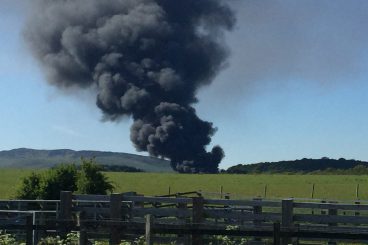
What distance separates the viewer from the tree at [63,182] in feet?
97.3

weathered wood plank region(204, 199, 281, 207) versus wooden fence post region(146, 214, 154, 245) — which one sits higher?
weathered wood plank region(204, 199, 281, 207)

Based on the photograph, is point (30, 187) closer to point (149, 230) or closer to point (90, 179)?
point (90, 179)

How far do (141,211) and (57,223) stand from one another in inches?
177

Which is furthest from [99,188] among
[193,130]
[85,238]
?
[193,130]

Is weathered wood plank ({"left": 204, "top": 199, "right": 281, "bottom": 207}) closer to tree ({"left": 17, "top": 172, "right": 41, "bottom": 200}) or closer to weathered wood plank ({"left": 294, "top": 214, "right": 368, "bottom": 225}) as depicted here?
weathered wood plank ({"left": 294, "top": 214, "right": 368, "bottom": 225})

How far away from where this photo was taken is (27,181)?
30.3 m

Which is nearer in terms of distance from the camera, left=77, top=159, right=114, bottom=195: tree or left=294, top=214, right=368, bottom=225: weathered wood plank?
left=294, top=214, right=368, bottom=225: weathered wood plank

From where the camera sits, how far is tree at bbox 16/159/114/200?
1168 inches

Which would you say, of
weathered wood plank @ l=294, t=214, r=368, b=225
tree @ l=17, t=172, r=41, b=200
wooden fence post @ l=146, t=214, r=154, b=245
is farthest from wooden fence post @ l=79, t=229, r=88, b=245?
tree @ l=17, t=172, r=41, b=200

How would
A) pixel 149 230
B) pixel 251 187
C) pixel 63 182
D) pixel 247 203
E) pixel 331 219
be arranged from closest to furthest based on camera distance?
pixel 149 230 → pixel 331 219 → pixel 247 203 → pixel 63 182 → pixel 251 187

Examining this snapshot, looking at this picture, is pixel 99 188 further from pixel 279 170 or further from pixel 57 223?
pixel 279 170

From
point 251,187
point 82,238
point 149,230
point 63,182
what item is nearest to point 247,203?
point 149,230

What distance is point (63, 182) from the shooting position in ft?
99.3

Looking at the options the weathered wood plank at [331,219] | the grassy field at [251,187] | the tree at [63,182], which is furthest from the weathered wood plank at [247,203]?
the grassy field at [251,187]
